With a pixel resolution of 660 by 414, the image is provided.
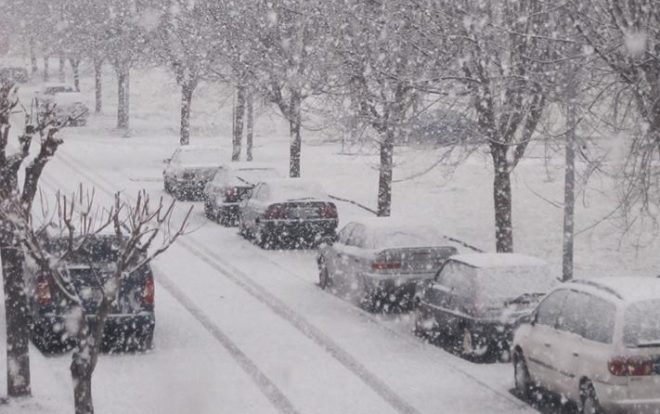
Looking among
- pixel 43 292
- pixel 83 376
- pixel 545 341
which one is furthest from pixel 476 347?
pixel 83 376

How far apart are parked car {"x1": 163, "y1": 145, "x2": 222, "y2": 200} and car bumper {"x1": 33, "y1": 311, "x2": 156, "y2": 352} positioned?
1728 centimetres

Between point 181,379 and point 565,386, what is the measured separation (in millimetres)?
4995

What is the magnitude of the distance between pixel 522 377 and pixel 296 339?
14.1ft

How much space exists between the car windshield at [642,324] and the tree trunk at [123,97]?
4565cm

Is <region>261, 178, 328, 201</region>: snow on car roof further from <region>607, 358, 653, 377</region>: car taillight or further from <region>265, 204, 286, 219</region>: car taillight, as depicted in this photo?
<region>607, 358, 653, 377</region>: car taillight

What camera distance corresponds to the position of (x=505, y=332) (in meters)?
14.5

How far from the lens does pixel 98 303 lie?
14391mm

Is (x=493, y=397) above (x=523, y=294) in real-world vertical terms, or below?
below

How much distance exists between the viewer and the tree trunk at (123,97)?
54.8 metres

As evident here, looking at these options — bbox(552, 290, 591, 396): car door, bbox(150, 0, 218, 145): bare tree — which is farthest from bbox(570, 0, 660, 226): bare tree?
bbox(150, 0, 218, 145): bare tree

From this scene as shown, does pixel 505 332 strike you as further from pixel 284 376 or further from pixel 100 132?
pixel 100 132

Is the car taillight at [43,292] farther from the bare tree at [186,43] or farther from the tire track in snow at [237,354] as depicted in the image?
the bare tree at [186,43]

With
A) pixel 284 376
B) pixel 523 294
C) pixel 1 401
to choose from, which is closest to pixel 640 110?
pixel 523 294

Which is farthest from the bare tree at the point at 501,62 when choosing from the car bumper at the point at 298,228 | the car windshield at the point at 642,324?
the car bumper at the point at 298,228
